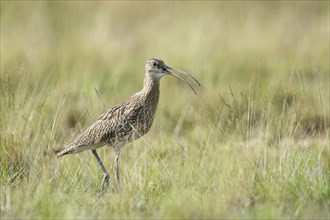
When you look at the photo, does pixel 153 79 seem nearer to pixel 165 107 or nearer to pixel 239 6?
pixel 165 107

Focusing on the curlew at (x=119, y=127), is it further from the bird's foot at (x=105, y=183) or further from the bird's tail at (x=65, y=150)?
the bird's foot at (x=105, y=183)

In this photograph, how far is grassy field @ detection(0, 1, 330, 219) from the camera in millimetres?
5863

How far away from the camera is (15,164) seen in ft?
22.4

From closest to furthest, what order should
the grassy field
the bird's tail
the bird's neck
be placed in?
1. the grassy field
2. the bird's tail
3. the bird's neck

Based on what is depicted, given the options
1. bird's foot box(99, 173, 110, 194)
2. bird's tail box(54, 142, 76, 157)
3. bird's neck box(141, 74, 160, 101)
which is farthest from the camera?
bird's neck box(141, 74, 160, 101)

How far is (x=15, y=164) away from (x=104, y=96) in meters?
2.61

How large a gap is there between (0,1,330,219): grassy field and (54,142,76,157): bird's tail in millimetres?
74

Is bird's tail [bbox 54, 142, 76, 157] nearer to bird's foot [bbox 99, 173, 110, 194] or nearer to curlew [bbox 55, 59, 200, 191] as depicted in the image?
curlew [bbox 55, 59, 200, 191]

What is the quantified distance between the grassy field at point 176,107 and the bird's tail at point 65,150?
7cm

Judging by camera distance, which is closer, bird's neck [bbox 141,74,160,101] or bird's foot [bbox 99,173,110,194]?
bird's foot [bbox 99,173,110,194]

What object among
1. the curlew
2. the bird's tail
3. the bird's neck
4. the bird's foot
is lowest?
the bird's foot

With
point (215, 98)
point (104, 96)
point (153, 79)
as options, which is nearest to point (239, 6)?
point (215, 98)

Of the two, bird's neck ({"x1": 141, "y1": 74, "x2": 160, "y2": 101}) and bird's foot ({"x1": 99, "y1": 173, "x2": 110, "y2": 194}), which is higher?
bird's neck ({"x1": 141, "y1": 74, "x2": 160, "y2": 101})

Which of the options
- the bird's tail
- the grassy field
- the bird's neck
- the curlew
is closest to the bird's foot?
the grassy field
